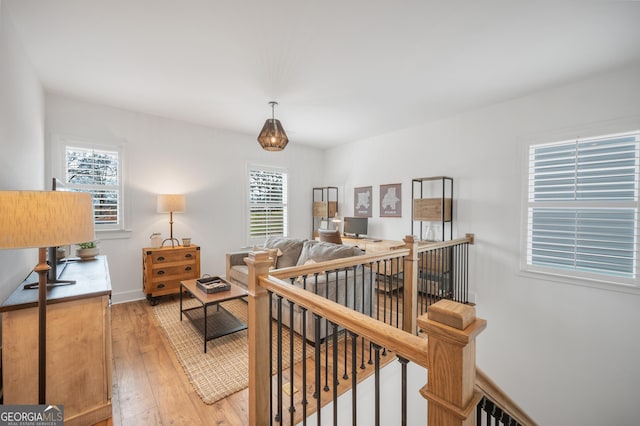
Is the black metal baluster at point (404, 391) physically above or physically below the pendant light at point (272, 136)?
below

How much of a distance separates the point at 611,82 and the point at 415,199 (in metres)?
2.47

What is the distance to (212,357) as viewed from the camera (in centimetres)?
250

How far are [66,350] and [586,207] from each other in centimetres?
493

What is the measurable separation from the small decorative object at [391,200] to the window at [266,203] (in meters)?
2.08

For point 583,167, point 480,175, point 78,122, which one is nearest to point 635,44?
point 583,167

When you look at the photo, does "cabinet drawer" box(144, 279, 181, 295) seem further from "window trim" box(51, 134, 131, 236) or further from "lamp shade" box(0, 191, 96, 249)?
"lamp shade" box(0, 191, 96, 249)

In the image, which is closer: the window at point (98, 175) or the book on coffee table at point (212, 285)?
the book on coffee table at point (212, 285)

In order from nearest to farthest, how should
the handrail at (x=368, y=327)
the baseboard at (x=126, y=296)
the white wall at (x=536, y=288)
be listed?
the handrail at (x=368, y=327) < the white wall at (x=536, y=288) < the baseboard at (x=126, y=296)

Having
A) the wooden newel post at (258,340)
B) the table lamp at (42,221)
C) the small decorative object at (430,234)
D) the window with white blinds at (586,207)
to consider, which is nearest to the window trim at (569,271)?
the window with white blinds at (586,207)

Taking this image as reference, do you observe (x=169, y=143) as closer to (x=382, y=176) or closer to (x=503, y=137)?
(x=382, y=176)

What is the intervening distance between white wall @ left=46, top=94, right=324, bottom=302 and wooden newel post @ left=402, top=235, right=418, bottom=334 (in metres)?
3.43

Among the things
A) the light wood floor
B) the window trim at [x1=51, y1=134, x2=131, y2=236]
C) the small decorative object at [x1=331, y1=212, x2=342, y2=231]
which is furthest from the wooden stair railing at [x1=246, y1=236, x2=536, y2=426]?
the small decorative object at [x1=331, y1=212, x2=342, y2=231]

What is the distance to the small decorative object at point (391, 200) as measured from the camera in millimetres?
4902

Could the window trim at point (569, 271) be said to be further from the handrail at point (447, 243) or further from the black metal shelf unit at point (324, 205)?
the black metal shelf unit at point (324, 205)
